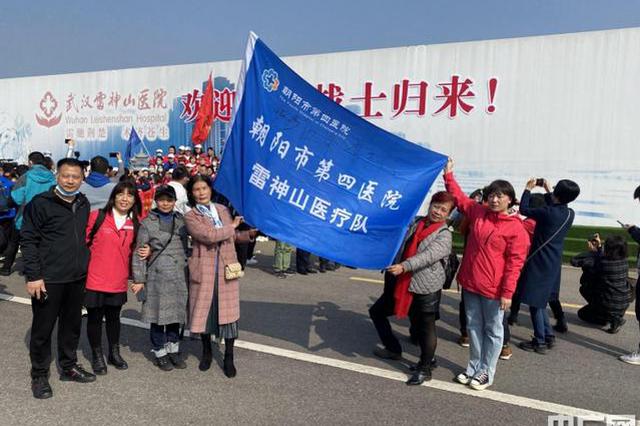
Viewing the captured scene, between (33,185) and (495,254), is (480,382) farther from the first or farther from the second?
(33,185)

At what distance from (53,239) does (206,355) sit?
1.52 metres

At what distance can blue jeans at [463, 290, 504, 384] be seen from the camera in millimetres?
3711

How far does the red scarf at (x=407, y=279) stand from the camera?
3.82 m

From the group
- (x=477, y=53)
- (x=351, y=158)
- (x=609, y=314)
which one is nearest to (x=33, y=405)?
(x=351, y=158)

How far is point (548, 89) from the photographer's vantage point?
10.3 metres

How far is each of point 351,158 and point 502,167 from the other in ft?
26.0

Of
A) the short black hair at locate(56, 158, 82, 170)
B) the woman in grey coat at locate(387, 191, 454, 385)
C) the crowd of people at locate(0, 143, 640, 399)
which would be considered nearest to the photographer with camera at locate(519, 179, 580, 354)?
the crowd of people at locate(0, 143, 640, 399)

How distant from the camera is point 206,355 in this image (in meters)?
4.06

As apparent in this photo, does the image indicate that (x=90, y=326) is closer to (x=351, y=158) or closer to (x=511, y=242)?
(x=351, y=158)

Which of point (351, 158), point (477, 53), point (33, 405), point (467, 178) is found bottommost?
point (33, 405)

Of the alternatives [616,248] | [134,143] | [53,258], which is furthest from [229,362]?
[134,143]

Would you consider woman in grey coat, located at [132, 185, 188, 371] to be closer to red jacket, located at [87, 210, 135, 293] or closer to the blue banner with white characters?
red jacket, located at [87, 210, 135, 293]

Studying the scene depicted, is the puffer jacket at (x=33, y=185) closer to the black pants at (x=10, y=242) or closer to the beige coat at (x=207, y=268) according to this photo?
the black pants at (x=10, y=242)

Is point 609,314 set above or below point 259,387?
above
